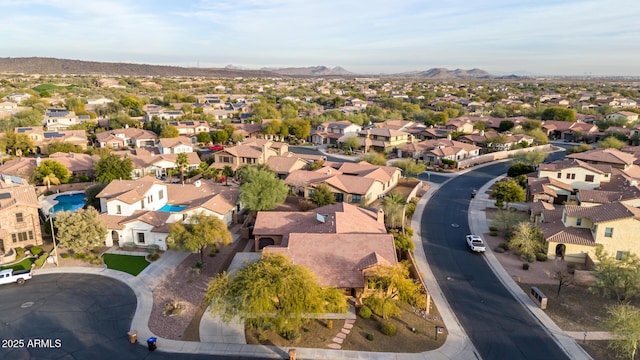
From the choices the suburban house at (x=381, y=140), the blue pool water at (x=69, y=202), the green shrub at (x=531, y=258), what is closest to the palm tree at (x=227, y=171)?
the blue pool water at (x=69, y=202)

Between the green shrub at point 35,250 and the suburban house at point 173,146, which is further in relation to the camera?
the suburban house at point 173,146

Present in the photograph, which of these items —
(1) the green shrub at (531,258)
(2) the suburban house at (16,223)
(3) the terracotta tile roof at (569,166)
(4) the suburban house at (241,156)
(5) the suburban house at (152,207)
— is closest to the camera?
(1) the green shrub at (531,258)

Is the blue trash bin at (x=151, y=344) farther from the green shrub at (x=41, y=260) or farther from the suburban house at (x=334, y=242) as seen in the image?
the green shrub at (x=41, y=260)

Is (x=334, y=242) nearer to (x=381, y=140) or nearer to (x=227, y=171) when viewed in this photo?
(x=227, y=171)

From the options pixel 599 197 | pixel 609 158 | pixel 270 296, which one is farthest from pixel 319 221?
pixel 609 158

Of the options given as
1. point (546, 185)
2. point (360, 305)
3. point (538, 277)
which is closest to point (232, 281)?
point (360, 305)

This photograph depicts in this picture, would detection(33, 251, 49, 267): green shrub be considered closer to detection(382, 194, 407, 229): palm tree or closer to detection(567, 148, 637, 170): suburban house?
detection(382, 194, 407, 229): palm tree
